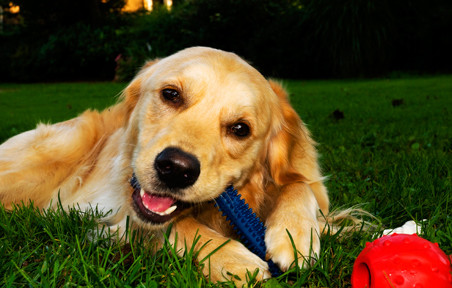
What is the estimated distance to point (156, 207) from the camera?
84.2 inches

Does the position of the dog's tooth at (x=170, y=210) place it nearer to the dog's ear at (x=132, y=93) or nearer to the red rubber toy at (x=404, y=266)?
the red rubber toy at (x=404, y=266)

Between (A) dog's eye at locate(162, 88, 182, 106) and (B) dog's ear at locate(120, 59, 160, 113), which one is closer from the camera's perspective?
(A) dog's eye at locate(162, 88, 182, 106)

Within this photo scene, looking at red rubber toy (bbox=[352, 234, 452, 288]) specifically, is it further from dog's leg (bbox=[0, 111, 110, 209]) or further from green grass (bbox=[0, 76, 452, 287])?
dog's leg (bbox=[0, 111, 110, 209])

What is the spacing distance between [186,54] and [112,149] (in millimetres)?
981

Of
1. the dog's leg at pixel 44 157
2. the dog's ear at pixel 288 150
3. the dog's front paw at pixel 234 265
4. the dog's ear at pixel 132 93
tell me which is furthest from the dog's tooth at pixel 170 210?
the dog's leg at pixel 44 157

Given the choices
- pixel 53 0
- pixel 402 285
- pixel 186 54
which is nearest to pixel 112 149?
pixel 186 54

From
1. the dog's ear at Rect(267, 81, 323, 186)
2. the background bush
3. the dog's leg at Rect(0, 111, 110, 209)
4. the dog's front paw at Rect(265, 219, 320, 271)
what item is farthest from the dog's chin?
the background bush

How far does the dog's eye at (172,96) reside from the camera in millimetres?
2424

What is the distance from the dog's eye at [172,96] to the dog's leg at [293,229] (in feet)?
2.55

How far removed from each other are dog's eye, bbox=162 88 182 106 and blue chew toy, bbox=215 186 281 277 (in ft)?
1.86

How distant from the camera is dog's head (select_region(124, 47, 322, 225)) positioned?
2.05m

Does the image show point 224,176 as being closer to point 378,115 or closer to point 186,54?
point 186,54

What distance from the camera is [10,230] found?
2.29m

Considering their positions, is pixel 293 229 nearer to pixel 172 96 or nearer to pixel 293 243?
pixel 293 243
